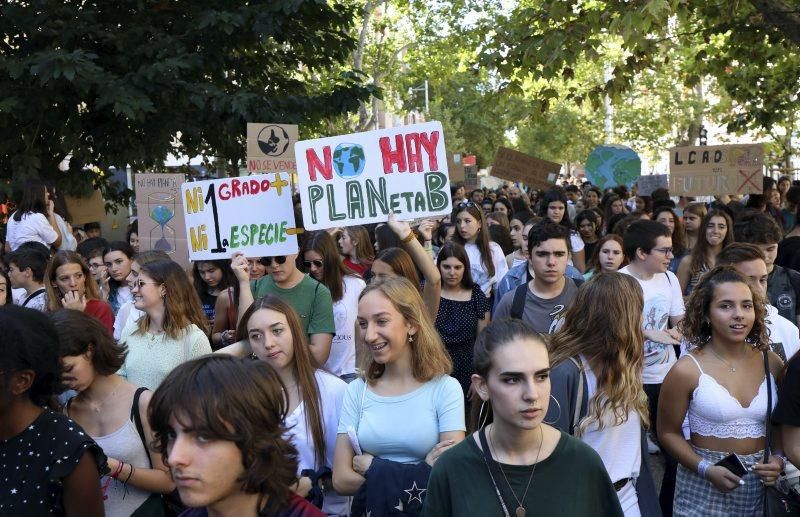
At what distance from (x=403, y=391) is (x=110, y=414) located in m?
1.18

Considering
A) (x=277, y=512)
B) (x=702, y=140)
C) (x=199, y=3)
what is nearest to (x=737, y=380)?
(x=277, y=512)

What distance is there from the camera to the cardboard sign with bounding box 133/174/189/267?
937 centimetres

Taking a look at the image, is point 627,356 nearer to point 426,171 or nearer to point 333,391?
point 333,391

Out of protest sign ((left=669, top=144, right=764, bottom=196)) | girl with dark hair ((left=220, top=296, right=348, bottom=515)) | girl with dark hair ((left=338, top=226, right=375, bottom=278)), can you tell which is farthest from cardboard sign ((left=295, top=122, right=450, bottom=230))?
protest sign ((left=669, top=144, right=764, bottom=196))

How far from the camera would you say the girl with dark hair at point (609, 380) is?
→ 4.06m

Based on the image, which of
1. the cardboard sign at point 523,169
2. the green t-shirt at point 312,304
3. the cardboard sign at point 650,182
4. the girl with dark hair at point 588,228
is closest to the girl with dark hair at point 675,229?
the girl with dark hair at point 588,228

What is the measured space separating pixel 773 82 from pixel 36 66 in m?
10.9

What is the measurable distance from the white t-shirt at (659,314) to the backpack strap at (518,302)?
0.70m

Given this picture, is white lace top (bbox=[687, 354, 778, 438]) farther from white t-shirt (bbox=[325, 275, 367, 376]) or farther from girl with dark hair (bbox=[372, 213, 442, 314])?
white t-shirt (bbox=[325, 275, 367, 376])

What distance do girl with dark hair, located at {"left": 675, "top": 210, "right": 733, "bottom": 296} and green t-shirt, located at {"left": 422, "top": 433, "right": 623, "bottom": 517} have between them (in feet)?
17.6

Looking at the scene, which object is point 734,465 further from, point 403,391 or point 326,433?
point 326,433

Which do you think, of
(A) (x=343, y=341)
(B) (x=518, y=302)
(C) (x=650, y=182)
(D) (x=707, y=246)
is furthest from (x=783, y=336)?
(C) (x=650, y=182)

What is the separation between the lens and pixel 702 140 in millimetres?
33188

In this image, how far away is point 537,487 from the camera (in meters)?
3.03
